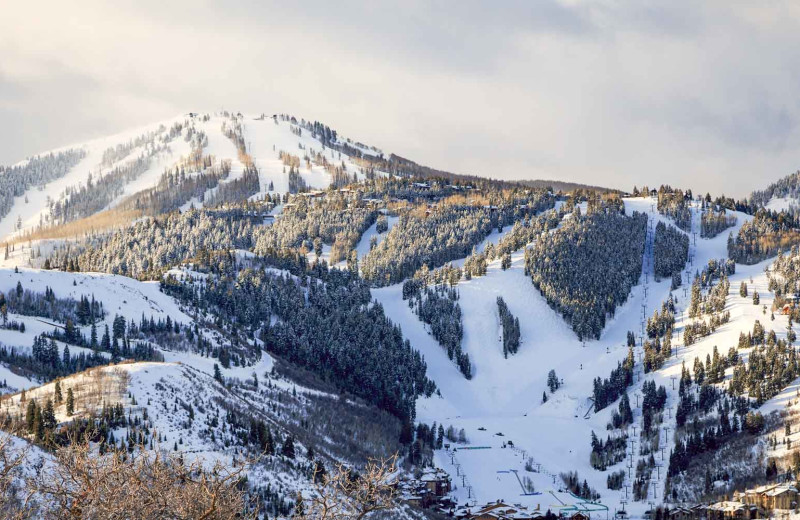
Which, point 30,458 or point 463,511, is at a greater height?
point 30,458

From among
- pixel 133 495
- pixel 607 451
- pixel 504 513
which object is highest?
pixel 133 495

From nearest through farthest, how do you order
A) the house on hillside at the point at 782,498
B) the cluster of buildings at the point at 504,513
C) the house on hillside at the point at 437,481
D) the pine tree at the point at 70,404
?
the pine tree at the point at 70,404, the house on hillside at the point at 782,498, the cluster of buildings at the point at 504,513, the house on hillside at the point at 437,481

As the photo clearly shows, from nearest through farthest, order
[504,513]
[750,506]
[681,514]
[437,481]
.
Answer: [750,506] → [504,513] → [681,514] → [437,481]

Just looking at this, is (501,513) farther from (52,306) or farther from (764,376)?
(52,306)

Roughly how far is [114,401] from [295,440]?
1242 inches

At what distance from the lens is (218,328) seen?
196750 mm

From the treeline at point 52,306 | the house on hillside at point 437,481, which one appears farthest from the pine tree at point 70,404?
the treeline at point 52,306

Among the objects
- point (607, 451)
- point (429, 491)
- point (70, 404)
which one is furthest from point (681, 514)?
point (70, 404)

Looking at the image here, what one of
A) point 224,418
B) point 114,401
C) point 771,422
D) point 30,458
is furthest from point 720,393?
point 30,458

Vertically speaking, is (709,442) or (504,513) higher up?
(709,442)

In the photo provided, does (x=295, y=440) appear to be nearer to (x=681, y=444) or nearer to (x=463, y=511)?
(x=463, y=511)

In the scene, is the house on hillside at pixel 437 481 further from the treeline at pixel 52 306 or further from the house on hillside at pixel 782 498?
the treeline at pixel 52 306

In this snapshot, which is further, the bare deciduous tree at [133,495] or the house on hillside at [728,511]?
the house on hillside at [728,511]

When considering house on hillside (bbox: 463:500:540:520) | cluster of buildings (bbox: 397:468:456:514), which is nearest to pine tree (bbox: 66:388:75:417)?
cluster of buildings (bbox: 397:468:456:514)
